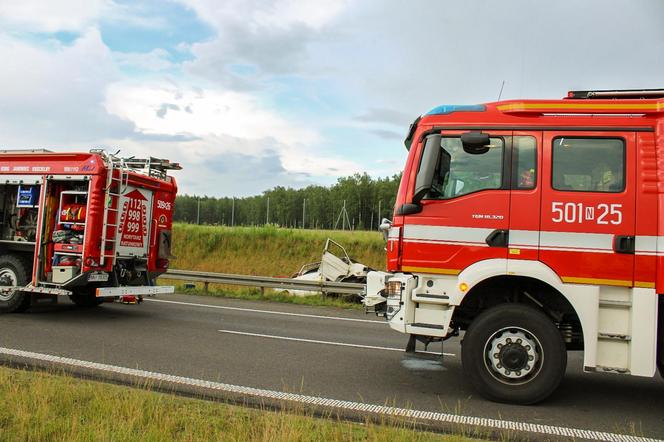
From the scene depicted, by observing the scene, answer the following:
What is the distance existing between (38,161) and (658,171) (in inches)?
382

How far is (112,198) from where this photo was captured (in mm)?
9844

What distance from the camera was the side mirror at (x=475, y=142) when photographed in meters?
5.58

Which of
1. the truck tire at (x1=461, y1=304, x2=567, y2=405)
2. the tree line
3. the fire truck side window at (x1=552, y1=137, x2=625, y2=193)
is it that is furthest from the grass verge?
the tree line

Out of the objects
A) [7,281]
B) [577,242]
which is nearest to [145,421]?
[577,242]

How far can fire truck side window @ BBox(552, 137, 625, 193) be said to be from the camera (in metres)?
5.36

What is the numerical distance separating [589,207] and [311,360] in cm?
379

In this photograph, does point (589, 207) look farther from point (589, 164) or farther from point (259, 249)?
point (259, 249)

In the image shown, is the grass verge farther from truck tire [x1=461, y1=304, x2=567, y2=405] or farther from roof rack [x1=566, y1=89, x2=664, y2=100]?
roof rack [x1=566, y1=89, x2=664, y2=100]

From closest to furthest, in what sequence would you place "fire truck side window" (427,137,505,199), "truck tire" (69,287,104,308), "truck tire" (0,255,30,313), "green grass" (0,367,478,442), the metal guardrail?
1. "green grass" (0,367,478,442)
2. "fire truck side window" (427,137,505,199)
3. "truck tire" (0,255,30,313)
4. "truck tire" (69,287,104,308)
5. the metal guardrail

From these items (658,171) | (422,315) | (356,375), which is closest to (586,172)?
(658,171)

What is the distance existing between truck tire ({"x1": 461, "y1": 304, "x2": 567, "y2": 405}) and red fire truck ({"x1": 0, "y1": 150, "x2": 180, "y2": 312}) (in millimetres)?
6671

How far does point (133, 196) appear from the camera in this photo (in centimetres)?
1042

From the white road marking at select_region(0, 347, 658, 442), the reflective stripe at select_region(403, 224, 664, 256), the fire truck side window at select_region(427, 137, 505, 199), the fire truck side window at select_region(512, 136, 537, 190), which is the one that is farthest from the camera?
the fire truck side window at select_region(427, 137, 505, 199)

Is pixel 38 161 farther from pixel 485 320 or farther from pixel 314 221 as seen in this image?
pixel 314 221
